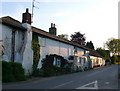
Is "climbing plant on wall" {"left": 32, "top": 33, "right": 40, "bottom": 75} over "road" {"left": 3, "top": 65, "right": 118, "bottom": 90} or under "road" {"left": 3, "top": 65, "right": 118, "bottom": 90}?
over

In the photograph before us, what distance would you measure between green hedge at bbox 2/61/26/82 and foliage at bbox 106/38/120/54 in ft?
394

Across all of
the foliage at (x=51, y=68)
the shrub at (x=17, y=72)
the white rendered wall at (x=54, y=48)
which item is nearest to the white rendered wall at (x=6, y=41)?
the shrub at (x=17, y=72)

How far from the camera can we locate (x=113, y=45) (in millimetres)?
145125

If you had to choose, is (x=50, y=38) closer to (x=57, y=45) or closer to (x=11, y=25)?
(x=57, y=45)

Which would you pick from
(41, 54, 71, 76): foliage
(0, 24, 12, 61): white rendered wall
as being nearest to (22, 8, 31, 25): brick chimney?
(0, 24, 12, 61): white rendered wall

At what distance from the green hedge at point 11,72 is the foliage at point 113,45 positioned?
120 meters

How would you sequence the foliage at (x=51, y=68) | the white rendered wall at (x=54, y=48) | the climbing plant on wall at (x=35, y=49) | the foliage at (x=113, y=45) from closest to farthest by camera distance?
the foliage at (x=51, y=68)
the climbing plant on wall at (x=35, y=49)
the white rendered wall at (x=54, y=48)
the foliage at (x=113, y=45)

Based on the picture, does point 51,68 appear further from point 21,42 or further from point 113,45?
point 113,45

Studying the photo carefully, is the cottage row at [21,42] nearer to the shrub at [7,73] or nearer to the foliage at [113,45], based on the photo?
the shrub at [7,73]

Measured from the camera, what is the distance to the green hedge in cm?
2456

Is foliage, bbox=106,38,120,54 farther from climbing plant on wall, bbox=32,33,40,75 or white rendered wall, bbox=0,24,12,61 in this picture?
white rendered wall, bbox=0,24,12,61

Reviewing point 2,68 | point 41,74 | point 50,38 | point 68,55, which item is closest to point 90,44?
point 68,55

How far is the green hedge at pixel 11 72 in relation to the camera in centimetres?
2456

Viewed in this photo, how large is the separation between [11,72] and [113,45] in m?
124
